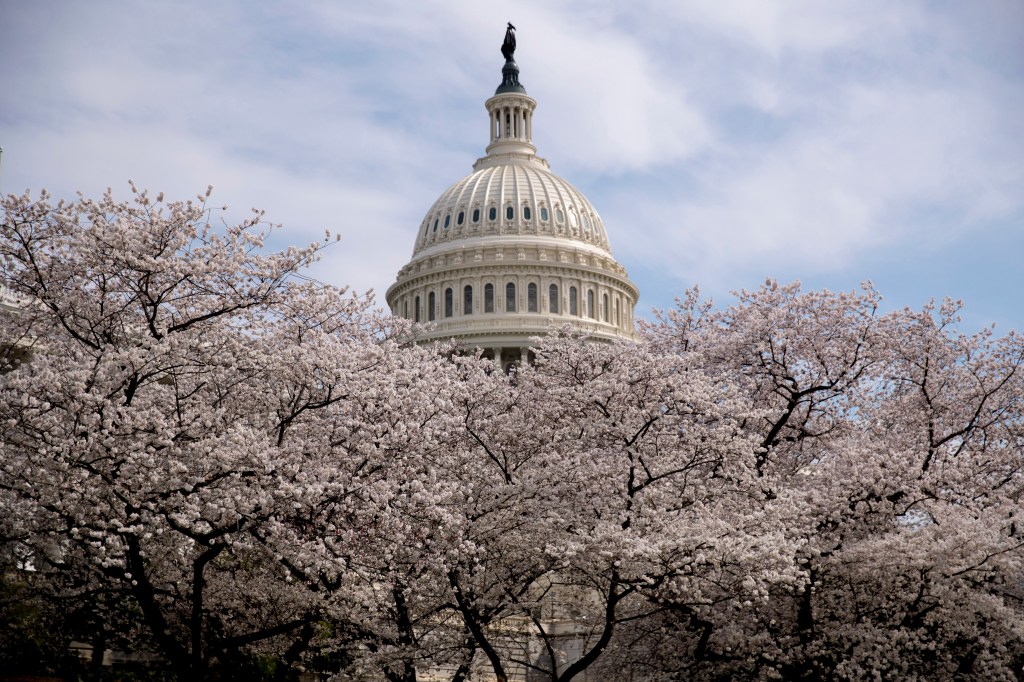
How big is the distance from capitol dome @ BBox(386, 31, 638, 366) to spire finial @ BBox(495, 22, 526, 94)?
971cm

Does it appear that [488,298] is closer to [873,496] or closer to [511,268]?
[511,268]

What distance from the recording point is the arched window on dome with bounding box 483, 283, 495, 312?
105 m

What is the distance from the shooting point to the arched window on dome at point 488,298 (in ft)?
343

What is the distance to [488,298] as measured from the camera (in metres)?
105

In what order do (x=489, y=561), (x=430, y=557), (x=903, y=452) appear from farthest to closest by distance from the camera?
1. (x=903, y=452)
2. (x=489, y=561)
3. (x=430, y=557)

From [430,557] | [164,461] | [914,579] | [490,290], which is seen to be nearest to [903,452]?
[914,579]

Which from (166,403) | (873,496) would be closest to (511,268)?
(873,496)

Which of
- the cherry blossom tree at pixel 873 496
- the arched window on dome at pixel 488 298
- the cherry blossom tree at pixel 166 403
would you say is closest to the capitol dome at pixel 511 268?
the arched window on dome at pixel 488 298

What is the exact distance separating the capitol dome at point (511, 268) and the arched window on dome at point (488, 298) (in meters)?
0.08

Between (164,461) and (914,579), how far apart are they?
591 inches

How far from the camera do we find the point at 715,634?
25781 mm

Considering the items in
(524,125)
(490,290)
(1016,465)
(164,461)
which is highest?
(524,125)

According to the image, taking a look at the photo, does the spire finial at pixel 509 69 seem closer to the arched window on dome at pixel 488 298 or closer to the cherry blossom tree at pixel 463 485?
the arched window on dome at pixel 488 298

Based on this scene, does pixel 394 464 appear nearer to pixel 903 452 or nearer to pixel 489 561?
pixel 489 561
